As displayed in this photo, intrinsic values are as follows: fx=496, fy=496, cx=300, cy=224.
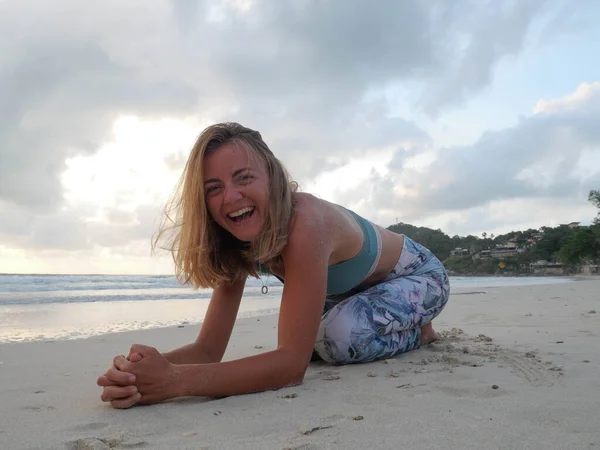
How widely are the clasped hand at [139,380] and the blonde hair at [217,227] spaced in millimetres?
659

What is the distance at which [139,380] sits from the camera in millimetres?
1934

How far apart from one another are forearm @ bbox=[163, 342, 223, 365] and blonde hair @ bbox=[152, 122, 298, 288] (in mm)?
336

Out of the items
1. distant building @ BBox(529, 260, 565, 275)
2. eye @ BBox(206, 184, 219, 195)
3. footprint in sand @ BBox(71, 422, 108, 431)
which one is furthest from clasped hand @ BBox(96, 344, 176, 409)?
distant building @ BBox(529, 260, 565, 275)

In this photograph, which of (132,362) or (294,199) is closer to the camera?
(132,362)

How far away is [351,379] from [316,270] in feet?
2.06

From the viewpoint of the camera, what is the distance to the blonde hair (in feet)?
7.59

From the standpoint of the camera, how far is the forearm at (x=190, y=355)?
2443 millimetres

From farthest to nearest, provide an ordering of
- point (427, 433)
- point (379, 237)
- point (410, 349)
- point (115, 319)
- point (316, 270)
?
point (115, 319) → point (410, 349) → point (379, 237) → point (316, 270) → point (427, 433)

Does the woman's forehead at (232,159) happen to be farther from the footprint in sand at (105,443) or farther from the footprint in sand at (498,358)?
the footprint in sand at (498,358)

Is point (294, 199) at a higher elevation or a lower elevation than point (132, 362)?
higher

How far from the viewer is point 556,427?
1.52 m

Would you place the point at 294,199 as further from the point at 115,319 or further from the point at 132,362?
the point at 115,319

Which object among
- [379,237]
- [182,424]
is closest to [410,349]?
[379,237]

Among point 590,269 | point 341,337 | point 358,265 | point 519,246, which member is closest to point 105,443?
point 341,337
